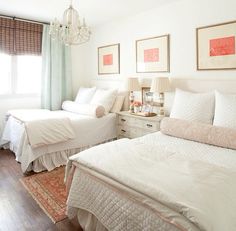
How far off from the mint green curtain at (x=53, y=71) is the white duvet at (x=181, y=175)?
2.65 meters

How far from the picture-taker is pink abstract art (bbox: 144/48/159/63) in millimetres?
3404

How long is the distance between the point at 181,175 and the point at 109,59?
3227mm

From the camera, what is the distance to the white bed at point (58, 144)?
292cm

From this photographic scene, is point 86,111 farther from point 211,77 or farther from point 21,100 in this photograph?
point 211,77

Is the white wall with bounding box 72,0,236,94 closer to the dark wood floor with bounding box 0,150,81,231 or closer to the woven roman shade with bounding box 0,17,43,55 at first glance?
the woven roman shade with bounding box 0,17,43,55

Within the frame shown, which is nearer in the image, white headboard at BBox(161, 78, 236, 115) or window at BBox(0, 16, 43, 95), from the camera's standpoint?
white headboard at BBox(161, 78, 236, 115)

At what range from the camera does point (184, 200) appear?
1133mm

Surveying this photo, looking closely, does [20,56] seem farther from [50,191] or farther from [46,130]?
[50,191]

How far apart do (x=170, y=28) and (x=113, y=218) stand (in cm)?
272

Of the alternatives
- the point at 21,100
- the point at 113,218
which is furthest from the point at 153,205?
the point at 21,100

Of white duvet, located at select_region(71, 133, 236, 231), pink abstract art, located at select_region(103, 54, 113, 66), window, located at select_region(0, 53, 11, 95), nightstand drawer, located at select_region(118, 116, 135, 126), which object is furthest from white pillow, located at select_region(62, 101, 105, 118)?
white duvet, located at select_region(71, 133, 236, 231)

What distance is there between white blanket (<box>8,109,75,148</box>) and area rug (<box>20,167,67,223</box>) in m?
0.41

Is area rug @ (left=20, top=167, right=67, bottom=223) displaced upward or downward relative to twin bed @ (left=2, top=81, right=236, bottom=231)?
downward

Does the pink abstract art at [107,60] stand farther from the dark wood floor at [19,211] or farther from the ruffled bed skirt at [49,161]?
the dark wood floor at [19,211]
